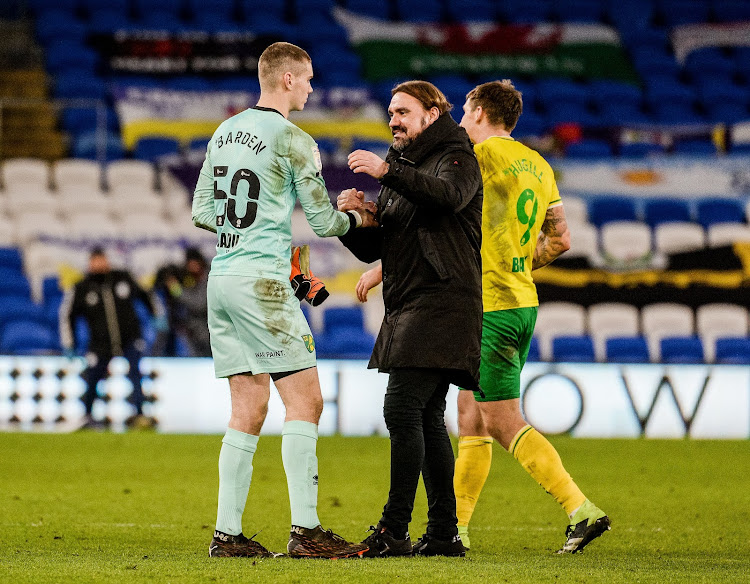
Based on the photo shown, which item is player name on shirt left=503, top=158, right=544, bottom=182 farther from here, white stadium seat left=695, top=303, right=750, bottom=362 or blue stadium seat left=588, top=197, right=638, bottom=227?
blue stadium seat left=588, top=197, right=638, bottom=227

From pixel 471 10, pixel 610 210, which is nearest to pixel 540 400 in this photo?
pixel 610 210

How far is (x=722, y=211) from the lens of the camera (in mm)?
16094

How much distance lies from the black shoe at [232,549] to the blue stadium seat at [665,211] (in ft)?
39.6

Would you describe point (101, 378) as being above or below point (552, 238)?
below

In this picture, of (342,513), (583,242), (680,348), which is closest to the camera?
(342,513)

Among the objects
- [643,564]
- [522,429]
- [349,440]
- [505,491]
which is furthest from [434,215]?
[349,440]

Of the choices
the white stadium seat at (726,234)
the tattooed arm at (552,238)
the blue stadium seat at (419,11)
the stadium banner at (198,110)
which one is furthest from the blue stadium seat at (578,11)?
the tattooed arm at (552,238)

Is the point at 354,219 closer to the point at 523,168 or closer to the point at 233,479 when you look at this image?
the point at 523,168

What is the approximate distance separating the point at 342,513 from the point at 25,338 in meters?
7.49

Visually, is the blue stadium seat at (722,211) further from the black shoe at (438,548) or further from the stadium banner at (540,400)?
the black shoe at (438,548)

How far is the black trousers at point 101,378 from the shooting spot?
12.0m

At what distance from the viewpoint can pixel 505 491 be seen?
26.6ft

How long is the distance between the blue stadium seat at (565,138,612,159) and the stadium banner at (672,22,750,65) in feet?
17.1

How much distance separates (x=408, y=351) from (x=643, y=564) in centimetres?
135
